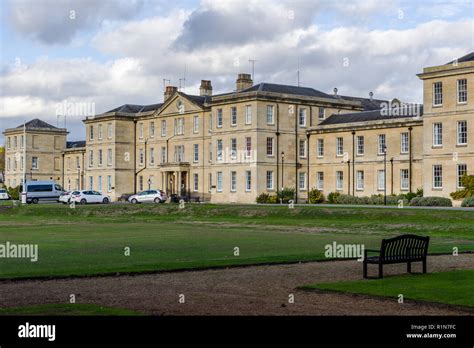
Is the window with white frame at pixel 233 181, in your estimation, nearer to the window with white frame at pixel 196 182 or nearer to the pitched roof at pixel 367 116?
the window with white frame at pixel 196 182

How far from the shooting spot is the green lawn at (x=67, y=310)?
47.2 feet

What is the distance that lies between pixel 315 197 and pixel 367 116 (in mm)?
8751

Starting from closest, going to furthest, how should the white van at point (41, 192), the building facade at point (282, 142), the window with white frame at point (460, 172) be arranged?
1. the window with white frame at point (460, 172)
2. the building facade at point (282, 142)
3. the white van at point (41, 192)

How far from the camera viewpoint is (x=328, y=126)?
7725cm

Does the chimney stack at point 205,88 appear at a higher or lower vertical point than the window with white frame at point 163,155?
higher

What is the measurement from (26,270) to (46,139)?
104938 mm

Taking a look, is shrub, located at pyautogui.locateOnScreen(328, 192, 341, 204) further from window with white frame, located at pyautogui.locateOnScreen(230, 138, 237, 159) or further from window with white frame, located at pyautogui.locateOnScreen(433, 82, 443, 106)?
window with white frame, located at pyautogui.locateOnScreen(230, 138, 237, 159)

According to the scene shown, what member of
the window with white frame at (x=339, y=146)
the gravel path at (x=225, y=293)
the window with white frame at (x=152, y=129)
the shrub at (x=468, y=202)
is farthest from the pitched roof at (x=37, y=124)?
the gravel path at (x=225, y=293)

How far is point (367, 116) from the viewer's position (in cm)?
7531

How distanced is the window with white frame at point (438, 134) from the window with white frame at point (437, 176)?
1.76m

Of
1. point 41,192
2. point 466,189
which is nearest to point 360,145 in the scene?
point 466,189

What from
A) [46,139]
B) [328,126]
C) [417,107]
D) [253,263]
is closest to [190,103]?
[328,126]

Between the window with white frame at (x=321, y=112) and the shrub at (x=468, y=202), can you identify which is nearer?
the shrub at (x=468, y=202)

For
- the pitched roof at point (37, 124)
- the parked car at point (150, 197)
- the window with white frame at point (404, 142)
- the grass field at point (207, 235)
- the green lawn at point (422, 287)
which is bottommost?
the green lawn at point (422, 287)
